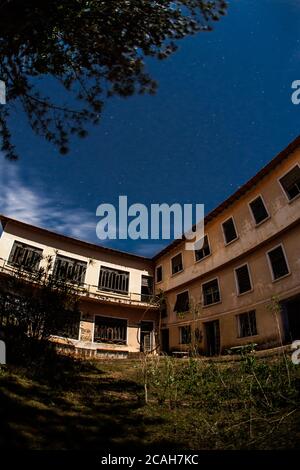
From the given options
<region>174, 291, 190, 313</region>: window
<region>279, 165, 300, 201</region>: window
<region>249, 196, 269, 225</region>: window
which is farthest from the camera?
<region>174, 291, 190, 313</region>: window

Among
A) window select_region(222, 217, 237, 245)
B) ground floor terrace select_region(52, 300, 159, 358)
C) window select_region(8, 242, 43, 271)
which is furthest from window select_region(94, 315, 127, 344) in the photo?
window select_region(222, 217, 237, 245)

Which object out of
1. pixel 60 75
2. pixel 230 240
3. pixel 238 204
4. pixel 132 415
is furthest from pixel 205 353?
pixel 60 75

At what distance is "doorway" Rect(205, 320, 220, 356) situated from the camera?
17.4 m

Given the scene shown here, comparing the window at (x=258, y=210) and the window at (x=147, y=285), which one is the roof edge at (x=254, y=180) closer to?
the window at (x=258, y=210)

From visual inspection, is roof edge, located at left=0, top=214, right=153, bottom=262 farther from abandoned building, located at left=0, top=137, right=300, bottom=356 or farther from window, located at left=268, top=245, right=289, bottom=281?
window, located at left=268, top=245, right=289, bottom=281

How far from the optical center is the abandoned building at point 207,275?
46.4ft

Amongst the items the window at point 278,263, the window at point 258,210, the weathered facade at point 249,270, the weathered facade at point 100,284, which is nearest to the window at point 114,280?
the weathered facade at point 100,284

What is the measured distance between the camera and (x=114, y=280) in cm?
2381

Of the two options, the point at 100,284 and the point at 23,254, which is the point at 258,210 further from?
the point at 23,254

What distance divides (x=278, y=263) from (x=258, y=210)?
3442 millimetres

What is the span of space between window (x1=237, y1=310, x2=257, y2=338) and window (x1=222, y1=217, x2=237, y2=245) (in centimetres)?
468

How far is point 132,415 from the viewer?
4.79 m

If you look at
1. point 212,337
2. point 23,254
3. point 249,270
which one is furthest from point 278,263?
point 23,254
